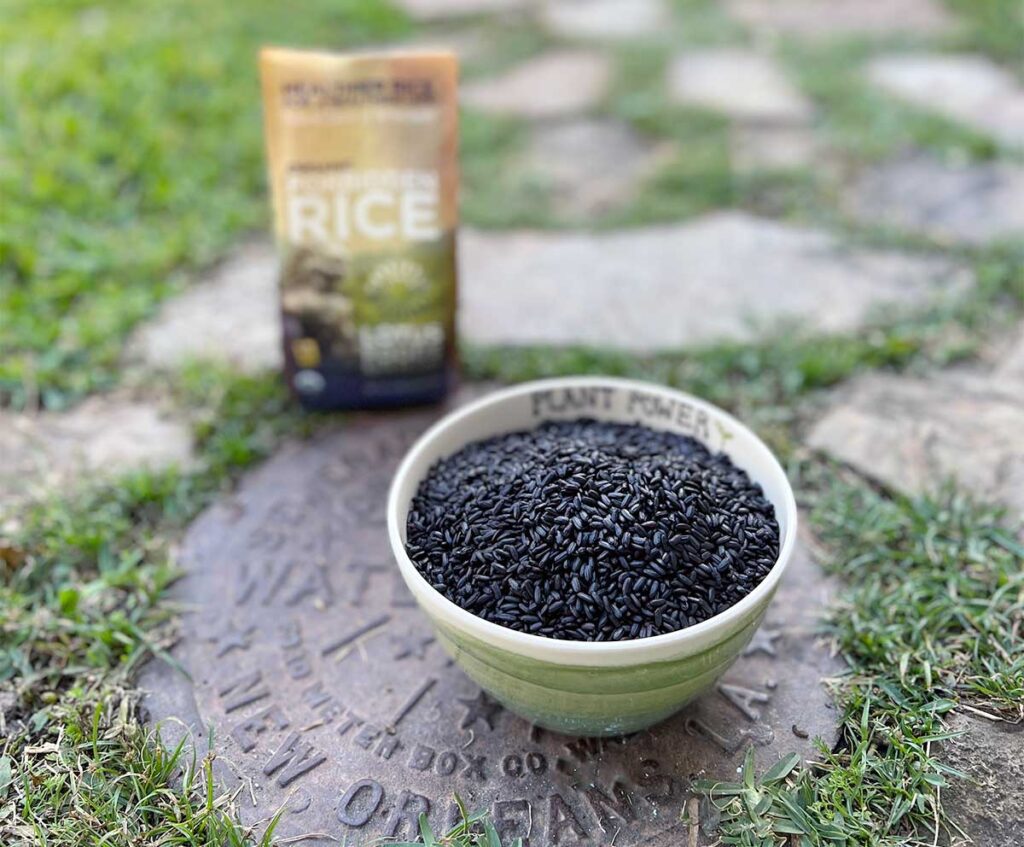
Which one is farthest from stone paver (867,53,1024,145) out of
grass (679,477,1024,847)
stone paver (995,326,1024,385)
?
grass (679,477,1024,847)

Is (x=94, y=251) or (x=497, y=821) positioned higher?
(x=94, y=251)

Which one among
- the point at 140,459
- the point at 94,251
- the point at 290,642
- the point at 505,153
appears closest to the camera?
the point at 290,642

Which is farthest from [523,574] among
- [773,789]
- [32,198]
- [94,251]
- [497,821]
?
[32,198]

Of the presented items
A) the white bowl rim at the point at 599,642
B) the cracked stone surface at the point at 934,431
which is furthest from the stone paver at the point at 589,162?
the white bowl rim at the point at 599,642

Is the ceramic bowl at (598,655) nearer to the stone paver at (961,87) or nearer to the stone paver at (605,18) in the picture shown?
the stone paver at (961,87)

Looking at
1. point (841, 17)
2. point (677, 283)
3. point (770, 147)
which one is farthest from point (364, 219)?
point (841, 17)

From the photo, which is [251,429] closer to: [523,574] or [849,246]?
[523,574]

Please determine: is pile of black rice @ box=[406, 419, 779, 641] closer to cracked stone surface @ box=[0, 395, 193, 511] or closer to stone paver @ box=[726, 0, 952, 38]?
cracked stone surface @ box=[0, 395, 193, 511]

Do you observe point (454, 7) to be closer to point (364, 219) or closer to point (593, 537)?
point (364, 219)
